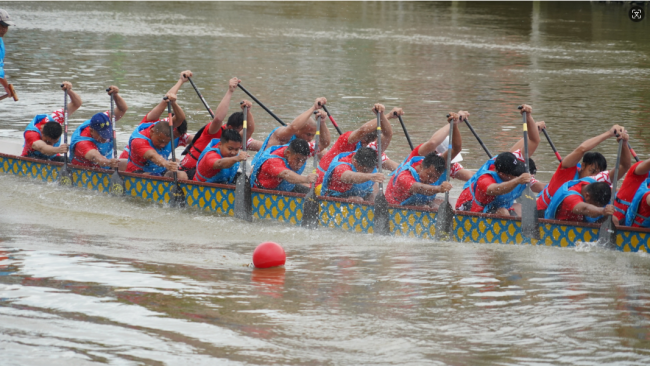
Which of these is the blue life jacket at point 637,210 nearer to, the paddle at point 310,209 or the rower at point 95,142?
the paddle at point 310,209

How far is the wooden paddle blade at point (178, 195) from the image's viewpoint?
9.35 metres

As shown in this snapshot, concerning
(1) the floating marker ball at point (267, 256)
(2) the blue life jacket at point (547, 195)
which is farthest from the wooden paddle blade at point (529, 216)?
(1) the floating marker ball at point (267, 256)

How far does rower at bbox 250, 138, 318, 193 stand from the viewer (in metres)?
8.55

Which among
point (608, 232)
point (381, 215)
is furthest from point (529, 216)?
point (381, 215)

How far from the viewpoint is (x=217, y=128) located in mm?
9703

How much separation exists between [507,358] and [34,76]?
17.6 m

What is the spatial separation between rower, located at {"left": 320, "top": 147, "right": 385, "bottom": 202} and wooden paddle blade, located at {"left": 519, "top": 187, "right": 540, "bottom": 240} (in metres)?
1.32

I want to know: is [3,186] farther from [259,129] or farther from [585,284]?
[585,284]

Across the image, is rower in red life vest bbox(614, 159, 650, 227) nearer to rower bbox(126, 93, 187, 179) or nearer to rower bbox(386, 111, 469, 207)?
rower bbox(386, 111, 469, 207)

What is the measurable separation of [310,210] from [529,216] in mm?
2141

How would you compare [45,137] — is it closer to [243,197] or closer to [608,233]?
[243,197]

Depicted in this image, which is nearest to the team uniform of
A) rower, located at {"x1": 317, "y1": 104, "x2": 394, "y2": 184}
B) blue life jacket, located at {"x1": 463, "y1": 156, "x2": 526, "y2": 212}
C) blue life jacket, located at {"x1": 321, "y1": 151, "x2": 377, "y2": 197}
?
rower, located at {"x1": 317, "y1": 104, "x2": 394, "y2": 184}

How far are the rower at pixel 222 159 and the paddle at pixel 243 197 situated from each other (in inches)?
6.5

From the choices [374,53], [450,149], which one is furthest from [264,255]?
[374,53]
